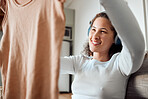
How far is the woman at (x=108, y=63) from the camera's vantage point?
558 mm

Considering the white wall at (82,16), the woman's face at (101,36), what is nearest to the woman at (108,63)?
the woman's face at (101,36)

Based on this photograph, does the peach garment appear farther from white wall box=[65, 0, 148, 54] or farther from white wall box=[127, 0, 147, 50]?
white wall box=[65, 0, 148, 54]

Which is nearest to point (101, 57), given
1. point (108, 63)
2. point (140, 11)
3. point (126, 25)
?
point (108, 63)

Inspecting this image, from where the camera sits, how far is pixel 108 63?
34.4 inches

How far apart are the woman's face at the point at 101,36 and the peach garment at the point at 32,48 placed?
1.06 ft

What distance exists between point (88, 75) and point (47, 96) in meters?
0.32

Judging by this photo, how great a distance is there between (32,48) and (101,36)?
0.40 metres

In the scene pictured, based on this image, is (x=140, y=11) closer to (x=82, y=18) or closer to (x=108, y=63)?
(x=108, y=63)

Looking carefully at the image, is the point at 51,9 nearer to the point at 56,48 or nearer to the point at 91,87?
the point at 56,48

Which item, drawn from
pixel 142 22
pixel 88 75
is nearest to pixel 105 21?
pixel 88 75

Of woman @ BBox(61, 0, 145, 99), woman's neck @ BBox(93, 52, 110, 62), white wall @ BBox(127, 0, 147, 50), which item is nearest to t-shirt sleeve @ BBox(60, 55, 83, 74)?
woman @ BBox(61, 0, 145, 99)

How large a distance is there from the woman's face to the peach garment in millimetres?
324

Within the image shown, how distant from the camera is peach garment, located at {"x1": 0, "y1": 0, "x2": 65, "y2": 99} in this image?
58 centimetres

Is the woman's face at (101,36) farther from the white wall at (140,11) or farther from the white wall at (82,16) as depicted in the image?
the white wall at (82,16)
